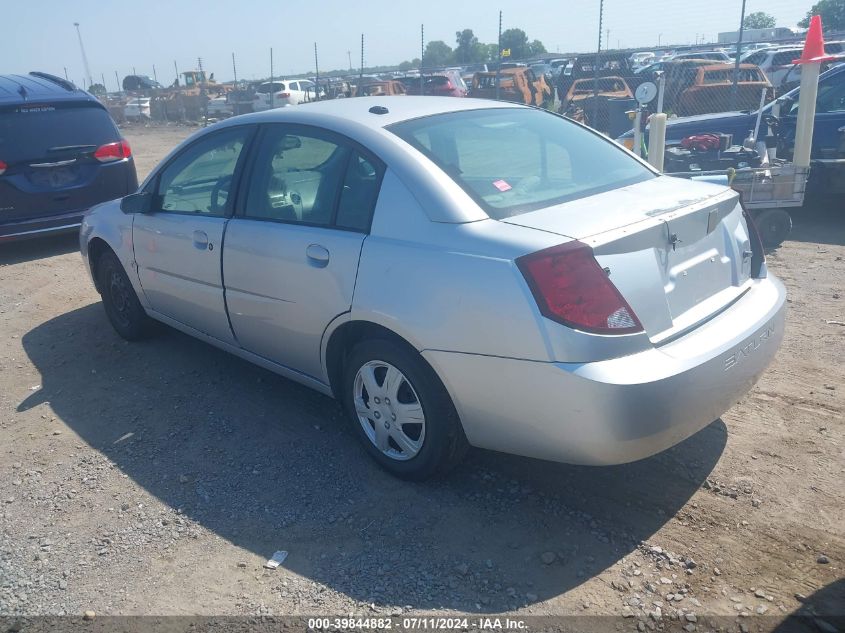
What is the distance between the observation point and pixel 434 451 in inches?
130

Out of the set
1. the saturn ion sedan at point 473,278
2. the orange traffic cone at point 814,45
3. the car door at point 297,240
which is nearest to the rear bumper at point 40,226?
the saturn ion sedan at point 473,278

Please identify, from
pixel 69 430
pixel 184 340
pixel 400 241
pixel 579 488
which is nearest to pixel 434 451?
pixel 579 488

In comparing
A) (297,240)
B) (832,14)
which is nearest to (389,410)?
(297,240)

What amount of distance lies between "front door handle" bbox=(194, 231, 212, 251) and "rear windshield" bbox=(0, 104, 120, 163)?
453cm

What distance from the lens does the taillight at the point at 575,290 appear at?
9.09 feet

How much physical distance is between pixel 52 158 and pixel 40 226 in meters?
0.73

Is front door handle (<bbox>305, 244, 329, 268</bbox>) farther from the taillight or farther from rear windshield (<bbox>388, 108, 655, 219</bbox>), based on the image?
the taillight

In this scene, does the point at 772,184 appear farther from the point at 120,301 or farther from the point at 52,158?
the point at 52,158

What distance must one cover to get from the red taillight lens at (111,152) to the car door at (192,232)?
3.89 m

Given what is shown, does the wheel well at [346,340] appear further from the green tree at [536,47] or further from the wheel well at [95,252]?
the green tree at [536,47]

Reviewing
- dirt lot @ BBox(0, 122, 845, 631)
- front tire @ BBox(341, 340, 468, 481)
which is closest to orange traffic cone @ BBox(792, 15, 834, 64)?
dirt lot @ BBox(0, 122, 845, 631)

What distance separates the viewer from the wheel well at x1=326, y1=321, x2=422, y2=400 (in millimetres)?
3344

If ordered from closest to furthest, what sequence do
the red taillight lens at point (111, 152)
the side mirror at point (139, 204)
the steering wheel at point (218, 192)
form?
1. the steering wheel at point (218, 192)
2. the side mirror at point (139, 204)
3. the red taillight lens at point (111, 152)

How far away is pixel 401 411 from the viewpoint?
3.39m
